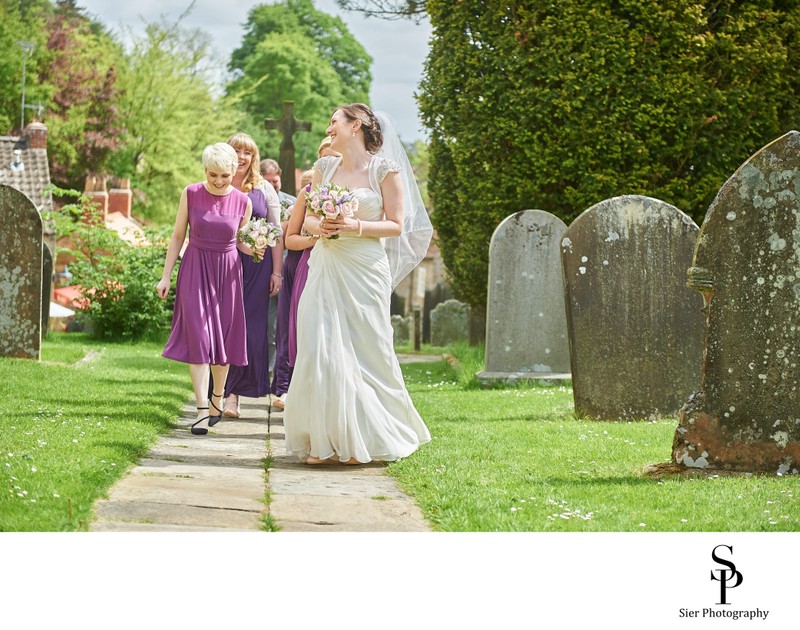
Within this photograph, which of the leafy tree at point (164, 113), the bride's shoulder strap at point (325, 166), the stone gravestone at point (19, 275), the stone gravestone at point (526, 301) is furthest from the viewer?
the leafy tree at point (164, 113)

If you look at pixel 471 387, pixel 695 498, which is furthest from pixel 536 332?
pixel 695 498

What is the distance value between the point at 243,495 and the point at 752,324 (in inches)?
113

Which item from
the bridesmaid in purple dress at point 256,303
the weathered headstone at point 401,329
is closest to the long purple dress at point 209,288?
the bridesmaid in purple dress at point 256,303

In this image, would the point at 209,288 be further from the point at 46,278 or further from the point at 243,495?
the point at 46,278

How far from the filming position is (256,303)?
8.55 m

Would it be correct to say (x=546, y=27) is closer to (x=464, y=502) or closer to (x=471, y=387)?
(x=471, y=387)

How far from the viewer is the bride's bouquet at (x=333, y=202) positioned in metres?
6.28

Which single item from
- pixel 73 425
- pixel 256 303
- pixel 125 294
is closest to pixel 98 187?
pixel 125 294

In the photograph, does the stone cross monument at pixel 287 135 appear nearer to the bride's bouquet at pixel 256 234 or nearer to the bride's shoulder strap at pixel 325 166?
the bride's bouquet at pixel 256 234

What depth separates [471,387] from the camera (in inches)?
433

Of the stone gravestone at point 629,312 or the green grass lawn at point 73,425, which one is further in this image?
the stone gravestone at point 629,312

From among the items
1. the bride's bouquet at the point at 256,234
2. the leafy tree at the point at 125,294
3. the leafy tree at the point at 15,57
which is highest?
the leafy tree at the point at 15,57

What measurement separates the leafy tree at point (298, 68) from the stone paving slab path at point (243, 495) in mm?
33515

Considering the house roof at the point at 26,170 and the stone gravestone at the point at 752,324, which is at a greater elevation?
the house roof at the point at 26,170
